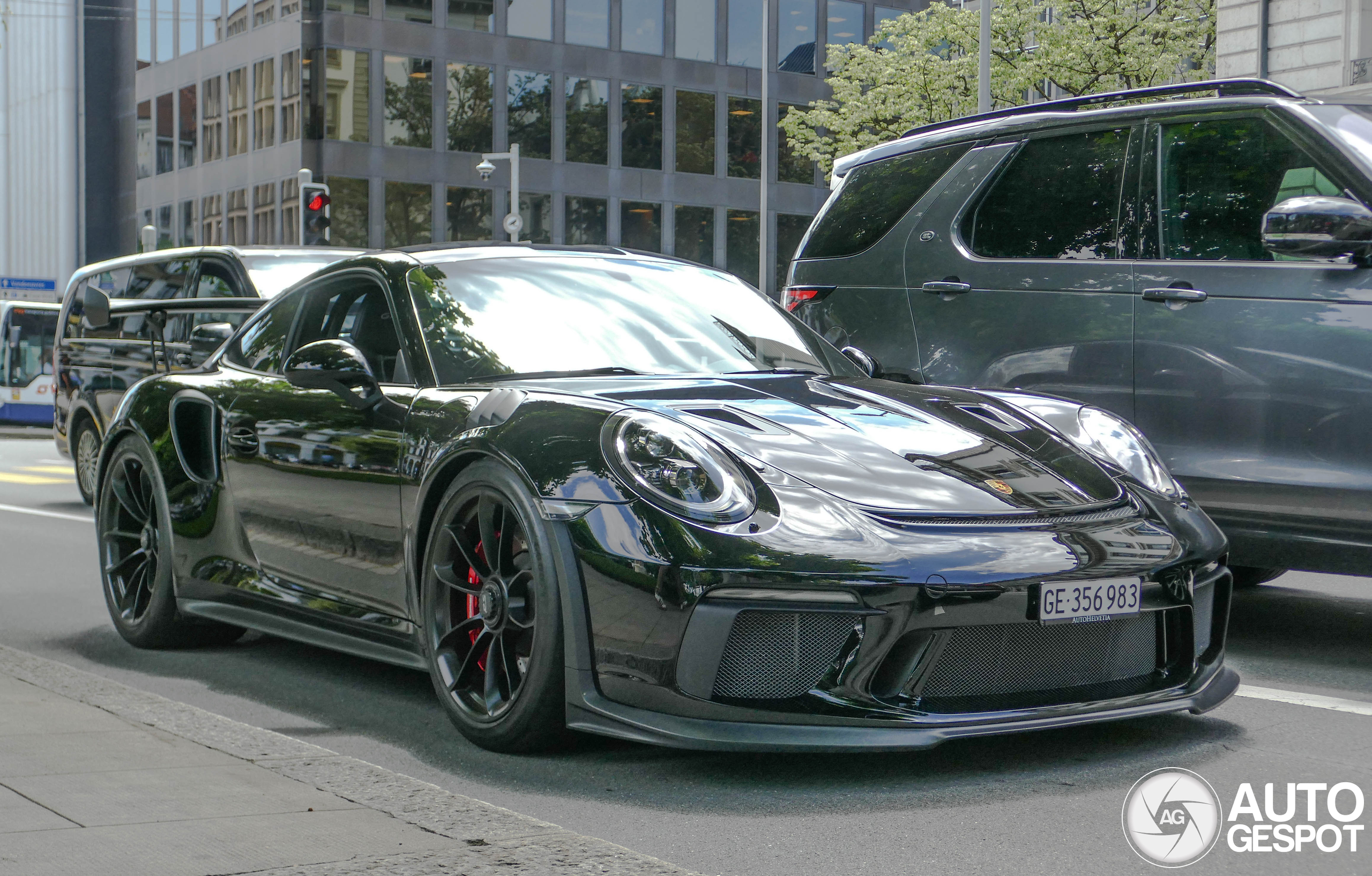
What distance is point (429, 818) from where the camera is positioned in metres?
3.48

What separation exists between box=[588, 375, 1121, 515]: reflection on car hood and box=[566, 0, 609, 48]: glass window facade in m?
41.4

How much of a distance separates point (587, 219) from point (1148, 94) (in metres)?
39.4

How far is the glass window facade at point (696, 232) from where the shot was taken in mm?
46469

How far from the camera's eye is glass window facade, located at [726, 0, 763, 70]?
4688 cm

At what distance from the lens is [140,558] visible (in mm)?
6215

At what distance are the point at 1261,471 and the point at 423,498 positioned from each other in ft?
8.95

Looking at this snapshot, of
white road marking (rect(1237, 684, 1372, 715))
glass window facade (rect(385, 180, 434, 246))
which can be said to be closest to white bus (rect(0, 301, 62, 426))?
glass window facade (rect(385, 180, 434, 246))

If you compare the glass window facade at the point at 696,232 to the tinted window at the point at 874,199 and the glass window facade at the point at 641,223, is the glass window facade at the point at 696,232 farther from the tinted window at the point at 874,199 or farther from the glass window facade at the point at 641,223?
the tinted window at the point at 874,199

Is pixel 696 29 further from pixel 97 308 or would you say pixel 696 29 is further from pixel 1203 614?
pixel 1203 614

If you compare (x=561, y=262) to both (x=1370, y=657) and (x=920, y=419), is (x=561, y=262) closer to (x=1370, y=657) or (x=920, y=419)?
(x=920, y=419)

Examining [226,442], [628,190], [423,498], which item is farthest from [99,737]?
[628,190]

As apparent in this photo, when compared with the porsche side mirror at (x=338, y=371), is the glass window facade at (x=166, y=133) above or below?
above

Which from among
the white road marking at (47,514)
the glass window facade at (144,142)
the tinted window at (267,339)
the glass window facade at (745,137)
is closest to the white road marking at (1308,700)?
the tinted window at (267,339)

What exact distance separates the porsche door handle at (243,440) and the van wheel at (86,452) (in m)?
7.47
